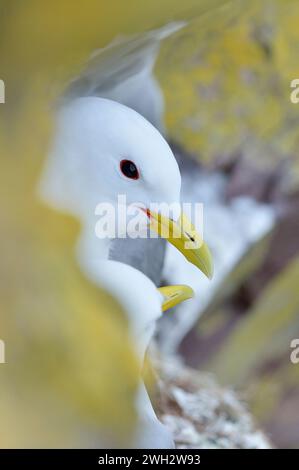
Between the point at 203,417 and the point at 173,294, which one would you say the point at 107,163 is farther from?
the point at 203,417

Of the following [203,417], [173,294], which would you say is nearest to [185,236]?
[173,294]

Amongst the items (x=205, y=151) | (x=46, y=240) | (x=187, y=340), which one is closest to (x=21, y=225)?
(x=46, y=240)

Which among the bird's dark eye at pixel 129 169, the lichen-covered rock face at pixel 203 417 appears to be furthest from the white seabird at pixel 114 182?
the lichen-covered rock face at pixel 203 417

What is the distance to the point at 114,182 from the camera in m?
0.34

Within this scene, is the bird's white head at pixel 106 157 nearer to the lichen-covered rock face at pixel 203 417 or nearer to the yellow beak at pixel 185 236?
the yellow beak at pixel 185 236

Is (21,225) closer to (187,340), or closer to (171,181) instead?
(171,181)

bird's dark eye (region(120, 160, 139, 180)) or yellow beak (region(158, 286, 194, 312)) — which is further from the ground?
bird's dark eye (region(120, 160, 139, 180))

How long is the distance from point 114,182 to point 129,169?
1 cm

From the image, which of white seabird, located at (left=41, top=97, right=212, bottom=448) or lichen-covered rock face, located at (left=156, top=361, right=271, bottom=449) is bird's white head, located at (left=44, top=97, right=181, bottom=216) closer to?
white seabird, located at (left=41, top=97, right=212, bottom=448)

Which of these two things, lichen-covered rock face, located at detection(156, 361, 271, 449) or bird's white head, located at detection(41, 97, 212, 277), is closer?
bird's white head, located at detection(41, 97, 212, 277)

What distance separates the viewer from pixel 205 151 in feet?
2.40

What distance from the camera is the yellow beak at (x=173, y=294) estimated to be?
375 millimetres

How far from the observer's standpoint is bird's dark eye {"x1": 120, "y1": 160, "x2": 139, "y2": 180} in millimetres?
341

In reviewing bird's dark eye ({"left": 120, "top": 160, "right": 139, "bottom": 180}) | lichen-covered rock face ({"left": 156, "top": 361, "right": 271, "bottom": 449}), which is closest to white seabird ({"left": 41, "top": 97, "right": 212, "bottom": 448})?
bird's dark eye ({"left": 120, "top": 160, "right": 139, "bottom": 180})
